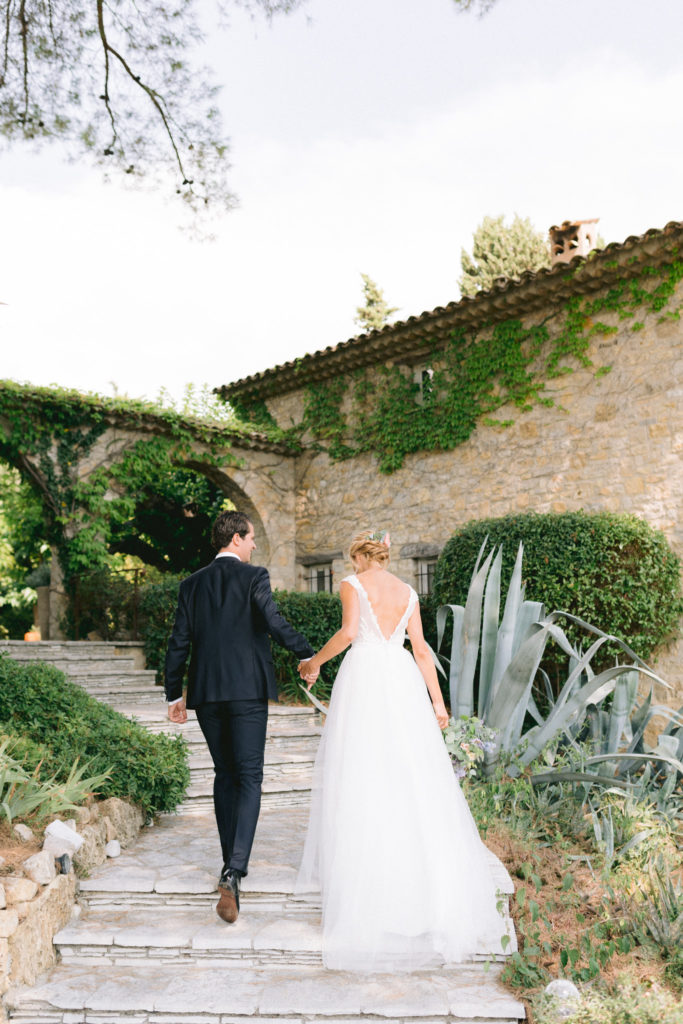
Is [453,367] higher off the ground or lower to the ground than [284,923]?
higher

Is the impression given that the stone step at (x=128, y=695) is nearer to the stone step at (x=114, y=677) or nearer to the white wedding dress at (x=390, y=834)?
the stone step at (x=114, y=677)

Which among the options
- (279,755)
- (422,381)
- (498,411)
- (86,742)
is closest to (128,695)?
(279,755)

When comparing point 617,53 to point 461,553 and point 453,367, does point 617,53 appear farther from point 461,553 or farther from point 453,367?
point 453,367

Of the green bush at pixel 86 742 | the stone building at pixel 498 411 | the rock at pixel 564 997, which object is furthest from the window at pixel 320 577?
the rock at pixel 564 997

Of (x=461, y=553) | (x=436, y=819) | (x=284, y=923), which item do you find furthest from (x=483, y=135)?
(x=284, y=923)

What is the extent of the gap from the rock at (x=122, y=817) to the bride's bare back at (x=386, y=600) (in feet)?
7.10

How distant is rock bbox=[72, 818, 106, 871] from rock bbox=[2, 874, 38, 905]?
1.95 ft

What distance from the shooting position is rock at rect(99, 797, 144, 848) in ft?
15.5

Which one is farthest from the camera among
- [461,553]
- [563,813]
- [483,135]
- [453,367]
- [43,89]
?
[453,367]

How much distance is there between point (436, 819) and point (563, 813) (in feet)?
6.59

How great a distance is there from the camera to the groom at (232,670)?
3.67 m

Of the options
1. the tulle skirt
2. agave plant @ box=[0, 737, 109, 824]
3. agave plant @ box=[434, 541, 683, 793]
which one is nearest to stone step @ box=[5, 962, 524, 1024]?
the tulle skirt

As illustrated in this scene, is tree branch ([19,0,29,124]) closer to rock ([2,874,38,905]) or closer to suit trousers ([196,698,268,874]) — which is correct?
suit trousers ([196,698,268,874])

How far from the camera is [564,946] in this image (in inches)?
139
